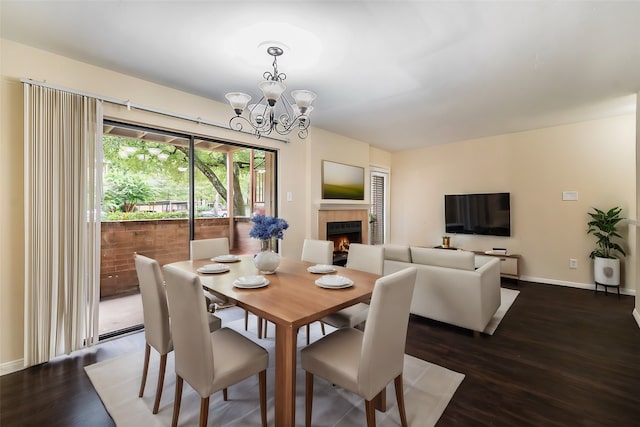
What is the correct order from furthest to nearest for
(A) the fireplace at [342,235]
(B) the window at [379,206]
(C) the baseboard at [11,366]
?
(B) the window at [379,206], (A) the fireplace at [342,235], (C) the baseboard at [11,366]

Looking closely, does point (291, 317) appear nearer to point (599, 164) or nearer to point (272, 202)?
point (272, 202)

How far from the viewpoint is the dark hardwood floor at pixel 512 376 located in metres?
1.68

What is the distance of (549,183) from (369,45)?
4.21 m

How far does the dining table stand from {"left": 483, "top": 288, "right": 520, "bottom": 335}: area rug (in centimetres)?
168

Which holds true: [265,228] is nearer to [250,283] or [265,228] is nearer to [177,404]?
[250,283]

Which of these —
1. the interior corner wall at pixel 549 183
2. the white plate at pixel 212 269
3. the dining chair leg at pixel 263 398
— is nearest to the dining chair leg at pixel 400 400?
the dining chair leg at pixel 263 398

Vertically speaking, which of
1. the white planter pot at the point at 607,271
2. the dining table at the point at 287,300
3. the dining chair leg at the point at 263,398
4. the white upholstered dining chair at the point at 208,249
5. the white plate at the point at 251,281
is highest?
the white upholstered dining chair at the point at 208,249

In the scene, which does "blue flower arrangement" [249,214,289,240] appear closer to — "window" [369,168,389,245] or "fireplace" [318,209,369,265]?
"fireplace" [318,209,369,265]

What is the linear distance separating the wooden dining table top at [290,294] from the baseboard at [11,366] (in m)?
1.39

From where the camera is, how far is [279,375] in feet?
4.54

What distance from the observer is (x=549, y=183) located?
4.58 m

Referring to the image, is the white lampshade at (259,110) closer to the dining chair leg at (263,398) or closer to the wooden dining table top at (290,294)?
the wooden dining table top at (290,294)

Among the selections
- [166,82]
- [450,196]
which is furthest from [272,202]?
[450,196]

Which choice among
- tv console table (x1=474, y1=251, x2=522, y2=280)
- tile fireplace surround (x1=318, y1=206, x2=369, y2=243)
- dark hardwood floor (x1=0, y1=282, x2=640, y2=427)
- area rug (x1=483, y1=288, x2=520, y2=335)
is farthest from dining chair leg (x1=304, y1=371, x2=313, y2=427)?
tv console table (x1=474, y1=251, x2=522, y2=280)
